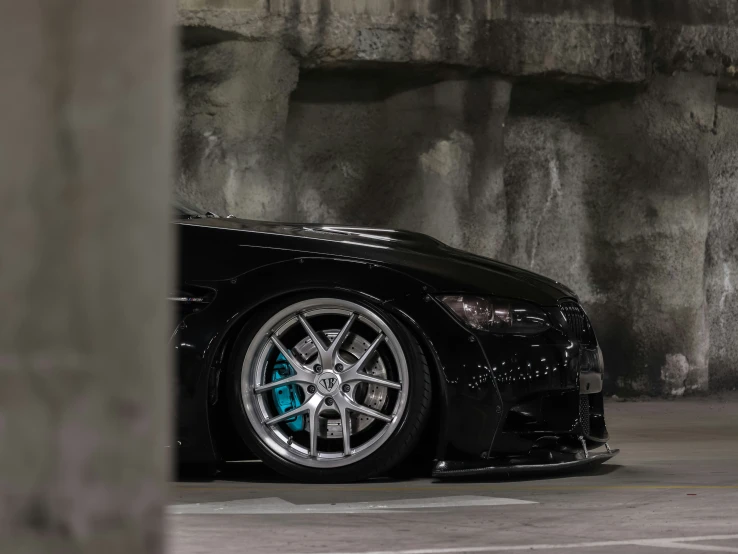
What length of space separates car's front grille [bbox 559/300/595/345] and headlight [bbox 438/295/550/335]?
0.27 metres

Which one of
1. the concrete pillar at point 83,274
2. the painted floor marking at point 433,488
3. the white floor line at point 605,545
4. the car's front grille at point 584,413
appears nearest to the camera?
the concrete pillar at point 83,274

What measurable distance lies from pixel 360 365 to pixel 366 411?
0.17 meters

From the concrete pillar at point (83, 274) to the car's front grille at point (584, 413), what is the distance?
4.09 metres

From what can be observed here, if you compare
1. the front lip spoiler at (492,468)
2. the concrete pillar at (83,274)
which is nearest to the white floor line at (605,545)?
the front lip spoiler at (492,468)

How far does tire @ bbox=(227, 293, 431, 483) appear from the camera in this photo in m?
5.34

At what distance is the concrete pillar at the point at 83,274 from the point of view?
1688 mm

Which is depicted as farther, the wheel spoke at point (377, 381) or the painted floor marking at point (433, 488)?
the wheel spoke at point (377, 381)

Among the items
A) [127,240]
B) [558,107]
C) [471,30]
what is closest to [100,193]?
[127,240]

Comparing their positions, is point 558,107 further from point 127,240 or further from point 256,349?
point 127,240

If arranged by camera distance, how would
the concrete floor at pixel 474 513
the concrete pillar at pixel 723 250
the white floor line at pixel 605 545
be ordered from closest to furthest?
the white floor line at pixel 605 545 < the concrete floor at pixel 474 513 < the concrete pillar at pixel 723 250

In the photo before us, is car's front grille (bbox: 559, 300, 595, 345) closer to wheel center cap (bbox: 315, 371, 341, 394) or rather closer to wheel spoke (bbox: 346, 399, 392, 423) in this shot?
wheel spoke (bbox: 346, 399, 392, 423)

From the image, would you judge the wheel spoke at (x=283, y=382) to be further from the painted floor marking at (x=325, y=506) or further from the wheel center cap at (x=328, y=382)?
the painted floor marking at (x=325, y=506)

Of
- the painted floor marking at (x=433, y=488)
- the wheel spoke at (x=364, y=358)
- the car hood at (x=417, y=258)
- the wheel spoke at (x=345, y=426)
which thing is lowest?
the painted floor marking at (x=433, y=488)

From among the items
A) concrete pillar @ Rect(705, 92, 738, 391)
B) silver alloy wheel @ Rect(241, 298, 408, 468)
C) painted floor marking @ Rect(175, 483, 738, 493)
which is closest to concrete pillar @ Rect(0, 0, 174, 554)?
painted floor marking @ Rect(175, 483, 738, 493)
